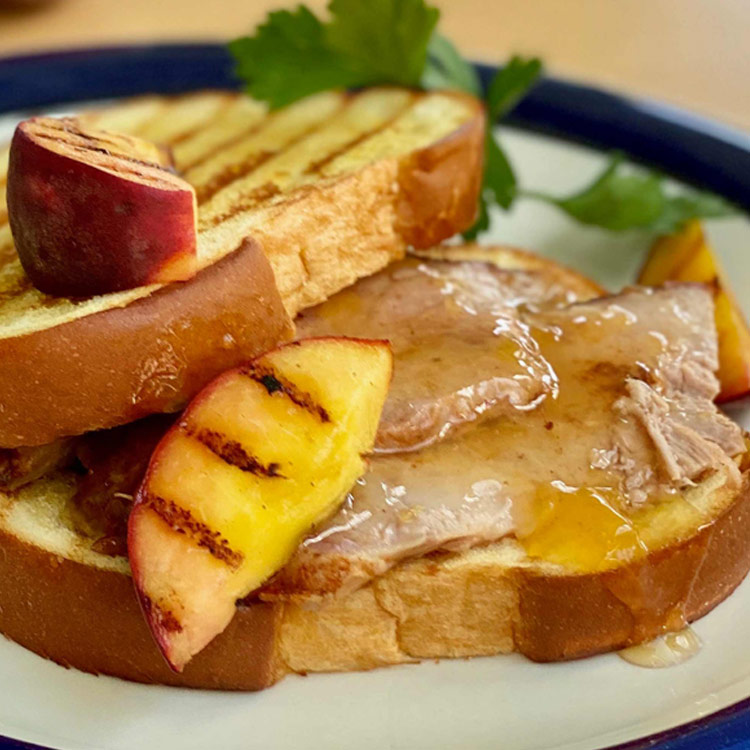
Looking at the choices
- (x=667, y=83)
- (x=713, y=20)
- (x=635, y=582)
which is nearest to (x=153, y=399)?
(x=635, y=582)

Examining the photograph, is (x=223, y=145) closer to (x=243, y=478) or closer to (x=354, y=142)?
(x=354, y=142)

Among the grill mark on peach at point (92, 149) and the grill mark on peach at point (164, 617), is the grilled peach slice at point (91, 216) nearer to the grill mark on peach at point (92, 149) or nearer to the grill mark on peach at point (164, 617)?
the grill mark on peach at point (92, 149)

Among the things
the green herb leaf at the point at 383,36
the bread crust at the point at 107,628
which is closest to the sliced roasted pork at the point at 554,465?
the bread crust at the point at 107,628

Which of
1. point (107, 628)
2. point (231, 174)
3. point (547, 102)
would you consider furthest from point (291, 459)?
point (547, 102)

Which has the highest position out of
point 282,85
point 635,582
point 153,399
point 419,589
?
point 282,85

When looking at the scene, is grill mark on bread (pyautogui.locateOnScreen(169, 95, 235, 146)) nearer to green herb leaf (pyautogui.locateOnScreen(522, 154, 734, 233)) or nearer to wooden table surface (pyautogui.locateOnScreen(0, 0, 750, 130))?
green herb leaf (pyautogui.locateOnScreen(522, 154, 734, 233))

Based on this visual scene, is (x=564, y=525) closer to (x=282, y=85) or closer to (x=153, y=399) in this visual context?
(x=153, y=399)
